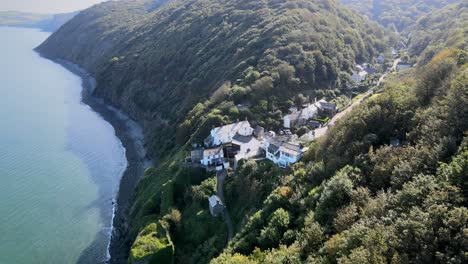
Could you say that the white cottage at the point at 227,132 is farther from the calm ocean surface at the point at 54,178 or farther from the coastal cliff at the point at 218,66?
the calm ocean surface at the point at 54,178

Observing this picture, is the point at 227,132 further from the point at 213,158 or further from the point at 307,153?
the point at 307,153

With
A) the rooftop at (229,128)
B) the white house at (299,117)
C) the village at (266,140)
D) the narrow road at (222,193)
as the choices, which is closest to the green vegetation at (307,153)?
the narrow road at (222,193)

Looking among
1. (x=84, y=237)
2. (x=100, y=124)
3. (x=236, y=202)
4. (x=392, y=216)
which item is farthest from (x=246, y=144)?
(x=100, y=124)

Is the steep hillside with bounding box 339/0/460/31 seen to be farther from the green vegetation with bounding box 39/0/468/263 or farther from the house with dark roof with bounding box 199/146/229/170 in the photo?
the house with dark roof with bounding box 199/146/229/170

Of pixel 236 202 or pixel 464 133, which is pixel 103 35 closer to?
pixel 236 202

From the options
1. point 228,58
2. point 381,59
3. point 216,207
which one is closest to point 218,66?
point 228,58
